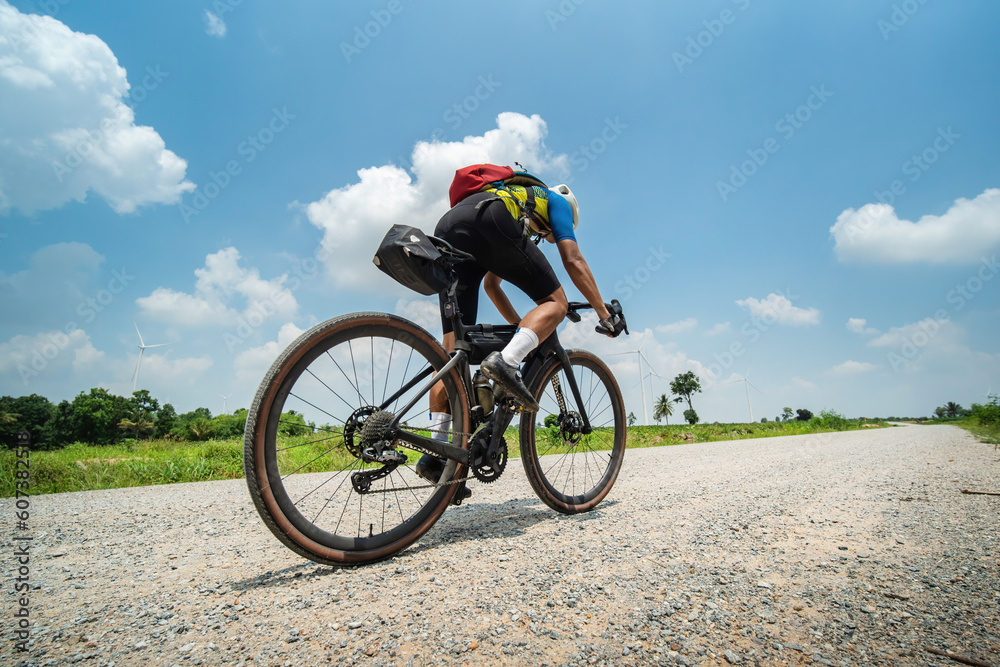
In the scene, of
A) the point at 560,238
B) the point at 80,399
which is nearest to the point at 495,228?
the point at 560,238

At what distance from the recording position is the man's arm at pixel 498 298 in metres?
3.86

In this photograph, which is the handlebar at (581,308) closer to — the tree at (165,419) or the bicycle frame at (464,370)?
the bicycle frame at (464,370)

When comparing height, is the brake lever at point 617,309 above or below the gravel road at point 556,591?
above

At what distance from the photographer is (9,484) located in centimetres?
493

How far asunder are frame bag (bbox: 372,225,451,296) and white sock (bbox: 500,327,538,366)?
60 centimetres

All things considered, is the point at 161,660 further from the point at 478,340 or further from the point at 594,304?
the point at 594,304

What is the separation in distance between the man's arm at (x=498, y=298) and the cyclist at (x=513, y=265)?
0.58 meters

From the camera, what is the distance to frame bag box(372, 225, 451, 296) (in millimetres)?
2447

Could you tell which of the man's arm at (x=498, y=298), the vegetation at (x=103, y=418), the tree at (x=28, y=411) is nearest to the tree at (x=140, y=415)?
the vegetation at (x=103, y=418)

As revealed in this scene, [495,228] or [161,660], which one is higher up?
[495,228]

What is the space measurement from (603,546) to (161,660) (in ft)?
5.94

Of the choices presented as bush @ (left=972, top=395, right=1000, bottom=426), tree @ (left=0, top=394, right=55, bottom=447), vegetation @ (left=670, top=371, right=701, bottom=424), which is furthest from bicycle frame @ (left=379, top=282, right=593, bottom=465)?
vegetation @ (left=670, top=371, right=701, bottom=424)

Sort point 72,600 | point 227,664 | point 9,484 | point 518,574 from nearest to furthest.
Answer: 1. point 227,664
2. point 72,600
3. point 518,574
4. point 9,484

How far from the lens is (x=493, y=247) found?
285 centimetres
